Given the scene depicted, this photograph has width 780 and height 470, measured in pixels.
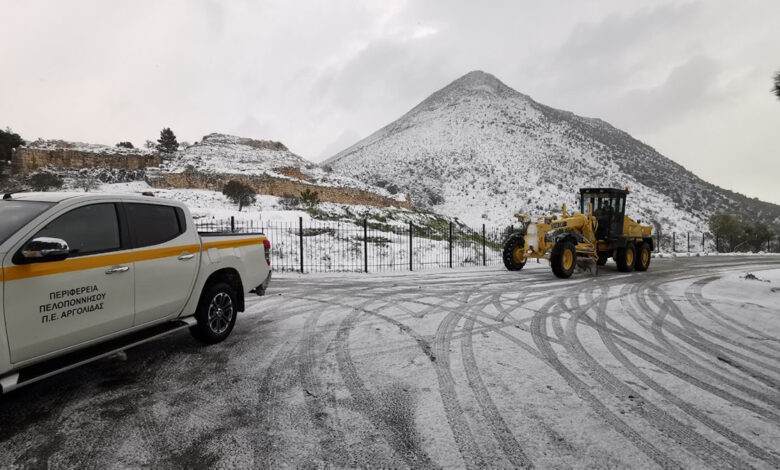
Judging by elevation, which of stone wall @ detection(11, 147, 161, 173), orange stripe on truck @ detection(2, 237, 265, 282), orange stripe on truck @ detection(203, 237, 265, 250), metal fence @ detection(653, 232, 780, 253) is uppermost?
stone wall @ detection(11, 147, 161, 173)

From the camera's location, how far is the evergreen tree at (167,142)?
57497 mm

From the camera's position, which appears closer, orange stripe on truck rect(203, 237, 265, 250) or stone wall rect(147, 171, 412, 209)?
orange stripe on truck rect(203, 237, 265, 250)

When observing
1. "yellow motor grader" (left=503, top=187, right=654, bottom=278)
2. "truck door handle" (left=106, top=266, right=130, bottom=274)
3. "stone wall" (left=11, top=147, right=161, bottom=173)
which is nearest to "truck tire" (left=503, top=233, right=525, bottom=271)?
"yellow motor grader" (left=503, top=187, right=654, bottom=278)

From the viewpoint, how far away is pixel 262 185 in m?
42.2

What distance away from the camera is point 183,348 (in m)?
5.15

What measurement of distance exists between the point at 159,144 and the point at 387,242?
54.6m

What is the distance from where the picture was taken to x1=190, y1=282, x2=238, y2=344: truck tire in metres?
5.08

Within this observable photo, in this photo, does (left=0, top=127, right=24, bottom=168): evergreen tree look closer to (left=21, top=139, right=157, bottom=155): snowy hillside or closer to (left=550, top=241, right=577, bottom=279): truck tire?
(left=21, top=139, right=157, bottom=155): snowy hillside

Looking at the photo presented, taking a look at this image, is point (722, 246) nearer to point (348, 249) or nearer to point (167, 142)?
point (348, 249)

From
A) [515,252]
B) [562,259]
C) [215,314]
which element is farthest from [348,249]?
[215,314]

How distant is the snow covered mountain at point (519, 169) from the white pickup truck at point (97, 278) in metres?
50.8

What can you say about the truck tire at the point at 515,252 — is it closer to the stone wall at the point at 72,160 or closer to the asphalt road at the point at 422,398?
the asphalt road at the point at 422,398

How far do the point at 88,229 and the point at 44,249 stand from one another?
785mm

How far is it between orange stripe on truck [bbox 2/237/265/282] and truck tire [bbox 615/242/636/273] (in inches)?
576
